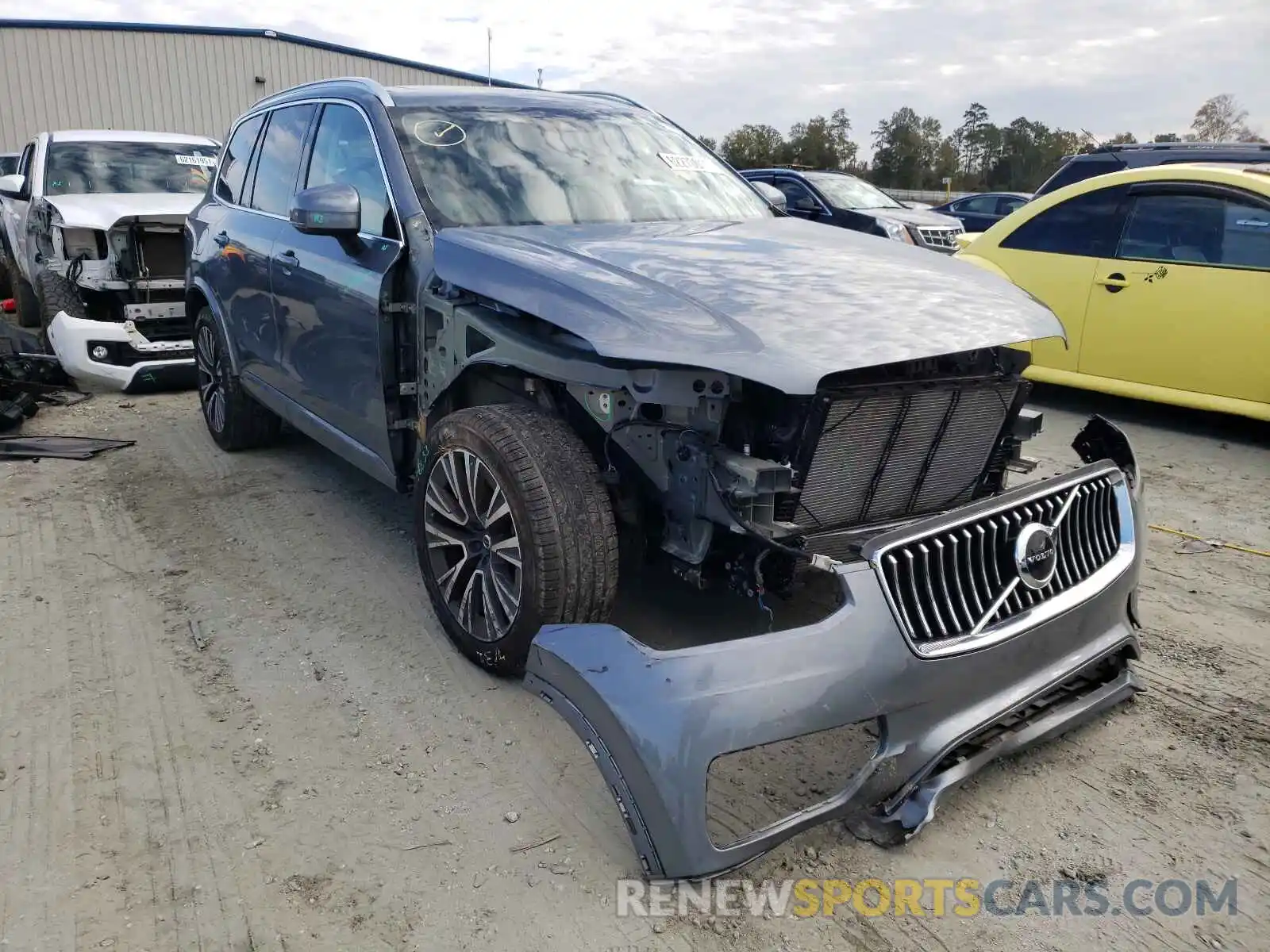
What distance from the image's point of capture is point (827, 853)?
96.7 inches

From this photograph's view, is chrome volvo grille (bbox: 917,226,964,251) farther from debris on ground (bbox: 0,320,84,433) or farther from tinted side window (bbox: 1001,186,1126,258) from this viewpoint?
debris on ground (bbox: 0,320,84,433)

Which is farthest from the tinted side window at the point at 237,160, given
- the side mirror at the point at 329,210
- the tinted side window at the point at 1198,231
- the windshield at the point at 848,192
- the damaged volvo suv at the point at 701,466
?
the windshield at the point at 848,192

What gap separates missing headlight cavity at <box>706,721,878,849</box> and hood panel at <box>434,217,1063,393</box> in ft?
3.22

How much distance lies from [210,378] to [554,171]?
10.1 ft

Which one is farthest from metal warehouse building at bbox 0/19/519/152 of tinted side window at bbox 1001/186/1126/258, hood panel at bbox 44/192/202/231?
tinted side window at bbox 1001/186/1126/258

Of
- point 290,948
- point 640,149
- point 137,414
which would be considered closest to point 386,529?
point 640,149

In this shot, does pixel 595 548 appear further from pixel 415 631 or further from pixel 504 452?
pixel 415 631

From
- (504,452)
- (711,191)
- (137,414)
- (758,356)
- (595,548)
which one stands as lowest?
(137,414)

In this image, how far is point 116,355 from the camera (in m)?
7.06

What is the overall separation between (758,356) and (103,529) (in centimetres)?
370

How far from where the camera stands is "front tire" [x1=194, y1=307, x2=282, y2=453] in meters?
5.58

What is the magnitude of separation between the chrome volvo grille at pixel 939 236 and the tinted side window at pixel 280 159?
31.3ft

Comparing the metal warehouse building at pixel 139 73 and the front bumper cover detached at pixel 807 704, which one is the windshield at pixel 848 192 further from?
the metal warehouse building at pixel 139 73

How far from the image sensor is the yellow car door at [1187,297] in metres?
5.89
